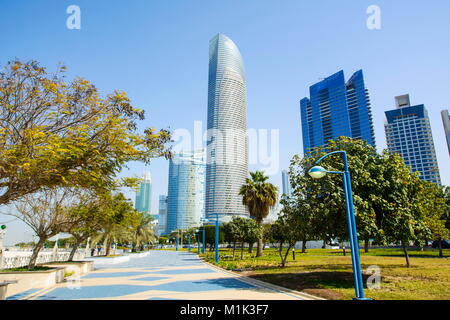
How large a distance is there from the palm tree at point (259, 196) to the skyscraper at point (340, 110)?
507ft

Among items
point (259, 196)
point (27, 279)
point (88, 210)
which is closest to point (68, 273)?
point (88, 210)

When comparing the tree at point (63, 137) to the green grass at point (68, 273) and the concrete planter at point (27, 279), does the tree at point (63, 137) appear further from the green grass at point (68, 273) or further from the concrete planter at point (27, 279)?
the green grass at point (68, 273)

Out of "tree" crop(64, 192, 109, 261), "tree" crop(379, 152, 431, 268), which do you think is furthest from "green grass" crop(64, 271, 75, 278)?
"tree" crop(379, 152, 431, 268)

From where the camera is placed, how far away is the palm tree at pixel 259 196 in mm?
37281

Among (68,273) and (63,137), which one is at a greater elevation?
(63,137)

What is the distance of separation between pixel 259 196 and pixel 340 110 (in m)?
164

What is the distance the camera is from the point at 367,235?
13391 millimetres

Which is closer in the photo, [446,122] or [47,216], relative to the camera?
[47,216]

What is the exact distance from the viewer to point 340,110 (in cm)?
18088

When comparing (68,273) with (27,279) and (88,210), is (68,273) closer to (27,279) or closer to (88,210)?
(88,210)

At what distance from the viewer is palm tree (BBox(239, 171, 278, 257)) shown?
122ft

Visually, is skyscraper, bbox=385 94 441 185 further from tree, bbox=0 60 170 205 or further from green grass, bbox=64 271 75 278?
tree, bbox=0 60 170 205

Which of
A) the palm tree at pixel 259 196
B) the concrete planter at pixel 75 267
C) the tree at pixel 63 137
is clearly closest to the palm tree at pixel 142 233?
the palm tree at pixel 259 196

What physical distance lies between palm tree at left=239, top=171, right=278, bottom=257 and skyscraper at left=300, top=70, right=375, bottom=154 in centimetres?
15445
